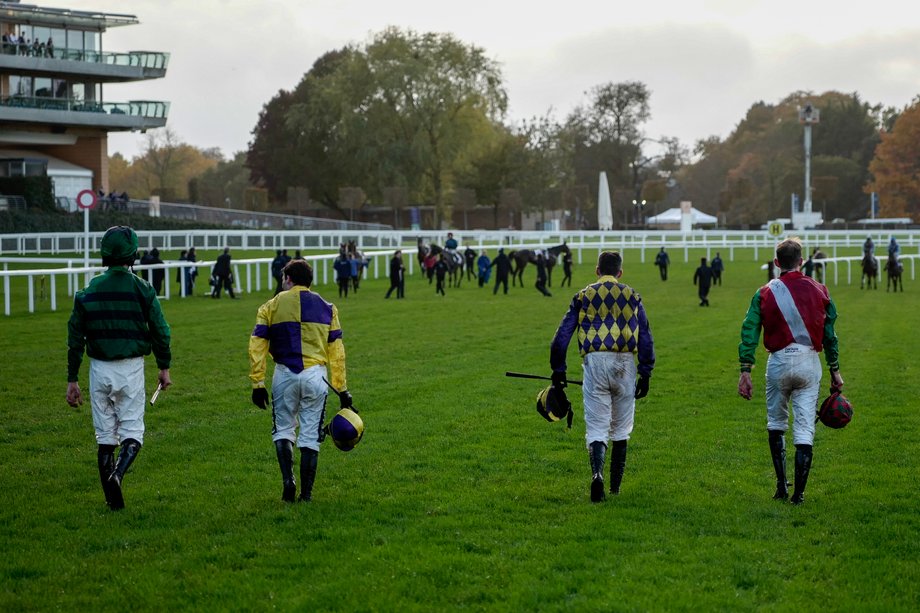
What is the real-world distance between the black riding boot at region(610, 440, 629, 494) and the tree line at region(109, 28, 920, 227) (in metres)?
61.3

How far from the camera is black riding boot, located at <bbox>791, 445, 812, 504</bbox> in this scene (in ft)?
23.7

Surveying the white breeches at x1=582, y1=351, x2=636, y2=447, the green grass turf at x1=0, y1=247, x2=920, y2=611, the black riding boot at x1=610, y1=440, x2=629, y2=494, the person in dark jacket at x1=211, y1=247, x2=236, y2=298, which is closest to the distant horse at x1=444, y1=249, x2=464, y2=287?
the person in dark jacket at x1=211, y1=247, x2=236, y2=298

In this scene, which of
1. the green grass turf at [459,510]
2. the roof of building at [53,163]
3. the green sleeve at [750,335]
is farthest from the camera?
the roof of building at [53,163]

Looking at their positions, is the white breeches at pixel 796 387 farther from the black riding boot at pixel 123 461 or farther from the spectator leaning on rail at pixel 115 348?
the black riding boot at pixel 123 461

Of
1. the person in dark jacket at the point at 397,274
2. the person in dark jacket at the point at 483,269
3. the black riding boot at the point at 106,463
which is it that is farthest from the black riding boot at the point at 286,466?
the person in dark jacket at the point at 483,269

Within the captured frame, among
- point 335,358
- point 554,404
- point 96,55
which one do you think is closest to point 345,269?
point 554,404

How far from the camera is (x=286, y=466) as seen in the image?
724 cm

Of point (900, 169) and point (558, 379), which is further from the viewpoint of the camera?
point (900, 169)

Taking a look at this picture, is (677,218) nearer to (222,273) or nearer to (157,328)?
(222,273)

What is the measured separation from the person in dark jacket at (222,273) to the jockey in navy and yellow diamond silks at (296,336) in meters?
20.9

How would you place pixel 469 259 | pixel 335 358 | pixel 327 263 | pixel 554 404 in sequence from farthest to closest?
pixel 327 263, pixel 469 259, pixel 554 404, pixel 335 358

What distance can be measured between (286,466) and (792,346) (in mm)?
3159

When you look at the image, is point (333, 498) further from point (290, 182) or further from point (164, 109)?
point (290, 182)

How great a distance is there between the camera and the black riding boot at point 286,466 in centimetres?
725
